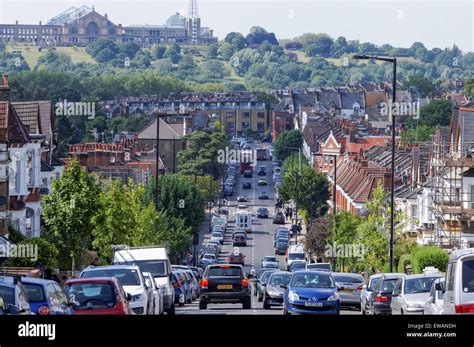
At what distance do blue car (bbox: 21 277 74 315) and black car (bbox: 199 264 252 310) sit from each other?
18759 mm

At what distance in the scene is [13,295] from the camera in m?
18.2

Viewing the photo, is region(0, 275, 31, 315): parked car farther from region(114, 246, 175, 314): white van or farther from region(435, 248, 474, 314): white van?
region(114, 246, 175, 314): white van

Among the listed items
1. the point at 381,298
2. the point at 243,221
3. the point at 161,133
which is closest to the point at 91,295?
the point at 381,298

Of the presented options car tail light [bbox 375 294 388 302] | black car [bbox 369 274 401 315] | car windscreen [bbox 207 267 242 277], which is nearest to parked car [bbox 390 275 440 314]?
black car [bbox 369 274 401 315]

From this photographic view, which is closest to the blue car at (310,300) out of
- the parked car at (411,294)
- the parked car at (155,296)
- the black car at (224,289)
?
the parked car at (411,294)

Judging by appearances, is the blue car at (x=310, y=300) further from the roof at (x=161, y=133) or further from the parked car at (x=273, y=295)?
the roof at (x=161, y=133)

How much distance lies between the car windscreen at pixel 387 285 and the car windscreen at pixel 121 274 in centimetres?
700

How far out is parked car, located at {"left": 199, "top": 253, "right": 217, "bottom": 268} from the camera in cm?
9394

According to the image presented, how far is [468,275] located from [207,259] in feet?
251

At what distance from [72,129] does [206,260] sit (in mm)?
79413
